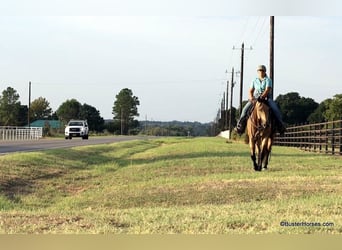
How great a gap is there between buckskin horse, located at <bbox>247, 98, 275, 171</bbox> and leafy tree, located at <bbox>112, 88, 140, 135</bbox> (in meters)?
2.14

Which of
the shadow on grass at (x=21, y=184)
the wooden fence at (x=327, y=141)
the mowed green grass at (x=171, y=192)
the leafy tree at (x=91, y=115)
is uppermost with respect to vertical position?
the leafy tree at (x=91, y=115)

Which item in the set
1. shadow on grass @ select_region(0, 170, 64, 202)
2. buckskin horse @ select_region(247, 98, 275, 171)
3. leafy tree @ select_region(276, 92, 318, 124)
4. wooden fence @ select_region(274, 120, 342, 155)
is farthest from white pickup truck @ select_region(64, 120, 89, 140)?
wooden fence @ select_region(274, 120, 342, 155)

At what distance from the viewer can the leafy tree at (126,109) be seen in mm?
8148

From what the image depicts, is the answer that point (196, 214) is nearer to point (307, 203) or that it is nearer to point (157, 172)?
point (307, 203)

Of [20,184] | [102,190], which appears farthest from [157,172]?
[20,184]

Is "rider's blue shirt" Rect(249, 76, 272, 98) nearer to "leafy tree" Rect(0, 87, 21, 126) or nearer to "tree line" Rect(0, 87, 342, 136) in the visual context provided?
"tree line" Rect(0, 87, 342, 136)

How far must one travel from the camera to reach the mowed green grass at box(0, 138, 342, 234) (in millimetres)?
7812

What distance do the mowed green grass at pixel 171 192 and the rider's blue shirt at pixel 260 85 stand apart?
181cm

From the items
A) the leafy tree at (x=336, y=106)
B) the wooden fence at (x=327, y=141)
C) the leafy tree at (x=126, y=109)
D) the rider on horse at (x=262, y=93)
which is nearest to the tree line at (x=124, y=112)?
the leafy tree at (x=126, y=109)

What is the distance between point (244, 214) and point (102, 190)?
25.5ft

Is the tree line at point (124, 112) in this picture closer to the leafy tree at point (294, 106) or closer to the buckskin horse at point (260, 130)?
the leafy tree at point (294, 106)

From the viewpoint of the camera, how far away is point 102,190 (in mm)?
15773

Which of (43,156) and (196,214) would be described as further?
(43,156)

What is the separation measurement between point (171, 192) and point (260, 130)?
7.46 metres
